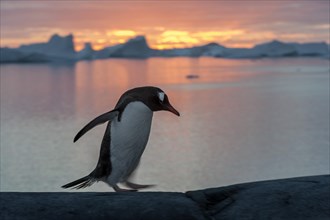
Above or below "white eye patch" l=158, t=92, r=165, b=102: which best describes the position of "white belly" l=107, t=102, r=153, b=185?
below

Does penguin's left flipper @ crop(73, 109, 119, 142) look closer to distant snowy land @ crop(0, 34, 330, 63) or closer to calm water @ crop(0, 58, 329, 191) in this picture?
calm water @ crop(0, 58, 329, 191)

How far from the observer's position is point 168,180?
13.5m

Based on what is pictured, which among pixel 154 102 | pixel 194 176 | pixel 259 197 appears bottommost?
pixel 194 176

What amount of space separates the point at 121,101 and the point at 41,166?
1194cm

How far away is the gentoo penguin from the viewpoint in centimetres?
343

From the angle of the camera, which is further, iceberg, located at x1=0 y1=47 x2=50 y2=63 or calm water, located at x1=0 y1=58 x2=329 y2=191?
iceberg, located at x1=0 y1=47 x2=50 y2=63

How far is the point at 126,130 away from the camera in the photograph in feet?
11.3

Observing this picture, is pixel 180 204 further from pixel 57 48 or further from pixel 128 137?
pixel 57 48

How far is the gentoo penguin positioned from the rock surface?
0.99ft

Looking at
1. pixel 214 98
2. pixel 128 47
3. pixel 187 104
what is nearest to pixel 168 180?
pixel 187 104

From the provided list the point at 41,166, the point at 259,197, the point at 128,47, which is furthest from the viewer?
the point at 128,47

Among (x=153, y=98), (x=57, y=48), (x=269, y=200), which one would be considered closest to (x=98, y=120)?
(x=153, y=98)

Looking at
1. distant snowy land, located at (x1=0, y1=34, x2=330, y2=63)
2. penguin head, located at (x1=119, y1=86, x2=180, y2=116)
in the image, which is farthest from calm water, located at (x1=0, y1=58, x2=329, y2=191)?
distant snowy land, located at (x1=0, y1=34, x2=330, y2=63)

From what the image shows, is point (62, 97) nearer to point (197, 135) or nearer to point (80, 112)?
point (80, 112)
